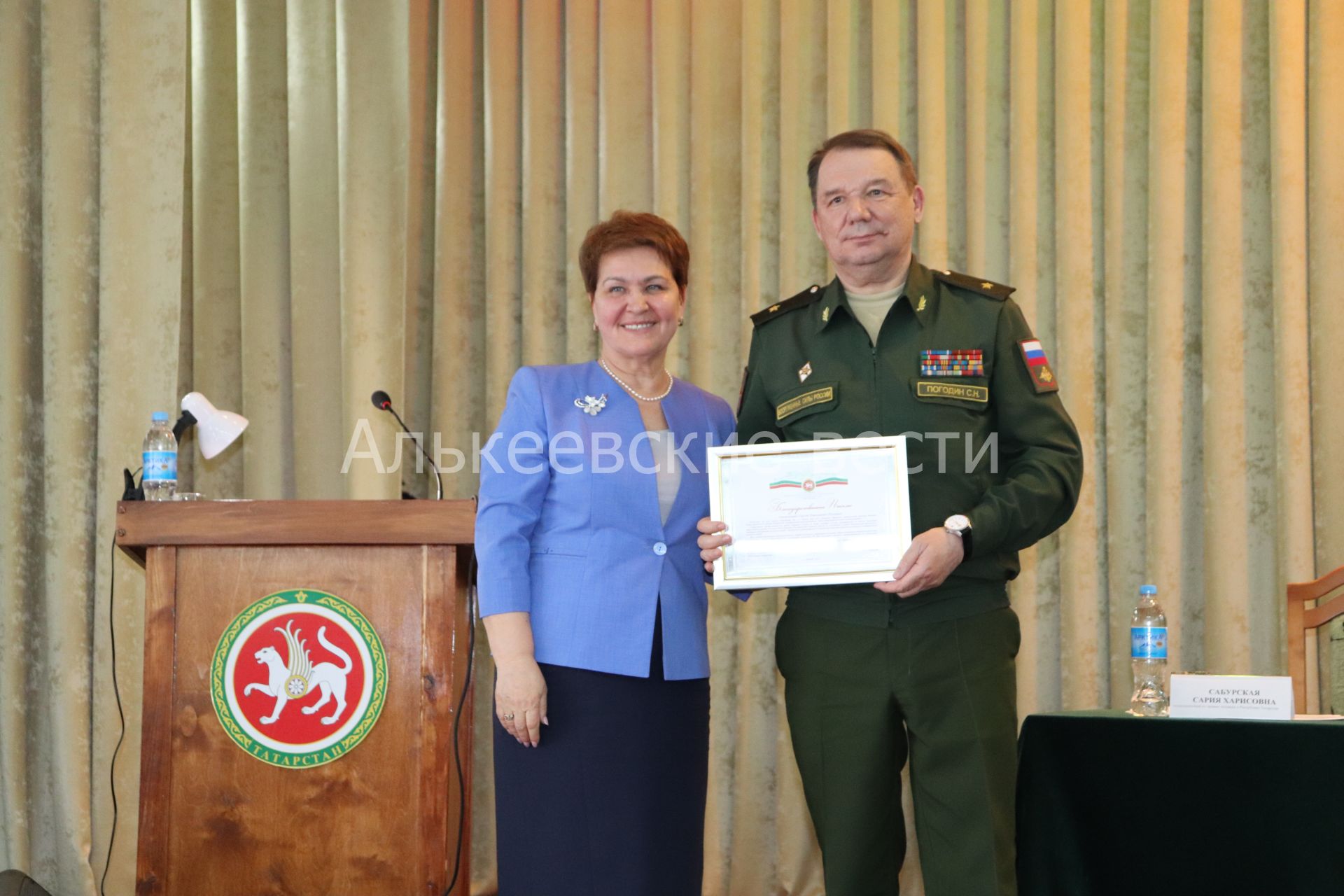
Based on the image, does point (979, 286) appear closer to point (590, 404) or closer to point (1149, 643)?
point (590, 404)

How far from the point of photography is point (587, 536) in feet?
6.90

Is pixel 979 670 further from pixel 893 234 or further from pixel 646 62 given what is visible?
pixel 646 62

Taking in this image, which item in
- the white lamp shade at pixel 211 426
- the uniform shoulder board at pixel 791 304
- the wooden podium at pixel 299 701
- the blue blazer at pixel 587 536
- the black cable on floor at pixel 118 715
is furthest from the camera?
the black cable on floor at pixel 118 715

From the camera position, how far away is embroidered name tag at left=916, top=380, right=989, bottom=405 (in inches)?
83.4

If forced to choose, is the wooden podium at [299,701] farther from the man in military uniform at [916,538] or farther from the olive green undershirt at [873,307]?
the olive green undershirt at [873,307]

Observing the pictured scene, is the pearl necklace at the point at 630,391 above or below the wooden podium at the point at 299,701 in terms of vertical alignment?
above

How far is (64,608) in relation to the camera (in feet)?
11.6

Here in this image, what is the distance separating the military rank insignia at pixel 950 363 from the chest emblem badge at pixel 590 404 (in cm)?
56

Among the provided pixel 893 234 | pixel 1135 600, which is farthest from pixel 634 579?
pixel 1135 600

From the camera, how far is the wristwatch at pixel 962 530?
1.97 meters

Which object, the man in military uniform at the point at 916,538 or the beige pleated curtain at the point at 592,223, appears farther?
the beige pleated curtain at the point at 592,223

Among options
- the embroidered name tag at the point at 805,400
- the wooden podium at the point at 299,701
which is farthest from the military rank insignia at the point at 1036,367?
the wooden podium at the point at 299,701

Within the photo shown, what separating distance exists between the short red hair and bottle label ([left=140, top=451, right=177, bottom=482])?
1.26 m

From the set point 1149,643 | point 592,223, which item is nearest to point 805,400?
point 1149,643
